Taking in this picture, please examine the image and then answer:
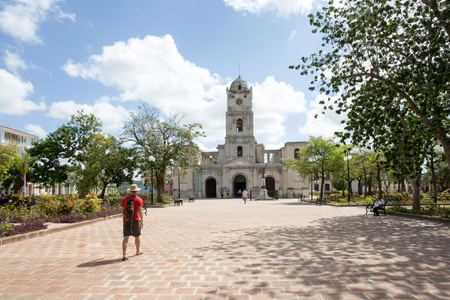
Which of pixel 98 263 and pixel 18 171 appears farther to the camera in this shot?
pixel 18 171

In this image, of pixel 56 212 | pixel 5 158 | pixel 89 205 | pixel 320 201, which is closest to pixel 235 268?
pixel 56 212

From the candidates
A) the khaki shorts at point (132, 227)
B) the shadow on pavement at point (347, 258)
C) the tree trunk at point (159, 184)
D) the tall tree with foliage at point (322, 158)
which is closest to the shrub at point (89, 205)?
the shadow on pavement at point (347, 258)

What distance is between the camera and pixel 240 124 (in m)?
53.6

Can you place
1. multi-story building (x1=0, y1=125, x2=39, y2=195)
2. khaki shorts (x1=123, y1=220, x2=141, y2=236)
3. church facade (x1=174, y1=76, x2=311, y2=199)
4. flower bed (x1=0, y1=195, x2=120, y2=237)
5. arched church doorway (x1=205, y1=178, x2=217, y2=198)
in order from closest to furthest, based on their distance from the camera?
khaki shorts (x1=123, y1=220, x2=141, y2=236) → flower bed (x1=0, y1=195, x2=120, y2=237) → multi-story building (x1=0, y1=125, x2=39, y2=195) → church facade (x1=174, y1=76, x2=311, y2=199) → arched church doorway (x1=205, y1=178, x2=217, y2=198)

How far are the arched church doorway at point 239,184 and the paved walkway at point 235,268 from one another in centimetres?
4307

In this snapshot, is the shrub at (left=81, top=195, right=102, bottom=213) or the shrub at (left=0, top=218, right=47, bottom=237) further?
the shrub at (left=81, top=195, right=102, bottom=213)

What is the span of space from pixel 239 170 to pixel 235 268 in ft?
151

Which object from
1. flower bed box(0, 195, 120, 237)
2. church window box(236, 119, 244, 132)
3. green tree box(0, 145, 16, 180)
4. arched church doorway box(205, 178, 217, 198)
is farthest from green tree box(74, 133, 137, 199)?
church window box(236, 119, 244, 132)

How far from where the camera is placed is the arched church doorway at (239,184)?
52.0m

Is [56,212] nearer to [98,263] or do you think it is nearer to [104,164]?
[98,263]

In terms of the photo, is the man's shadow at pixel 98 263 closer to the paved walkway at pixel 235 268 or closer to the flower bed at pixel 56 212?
the paved walkway at pixel 235 268

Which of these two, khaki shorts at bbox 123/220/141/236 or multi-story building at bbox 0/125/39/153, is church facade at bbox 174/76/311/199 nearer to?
multi-story building at bbox 0/125/39/153

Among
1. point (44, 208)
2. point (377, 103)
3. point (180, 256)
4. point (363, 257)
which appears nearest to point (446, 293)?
point (363, 257)

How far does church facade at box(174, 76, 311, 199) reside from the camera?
2014 inches
